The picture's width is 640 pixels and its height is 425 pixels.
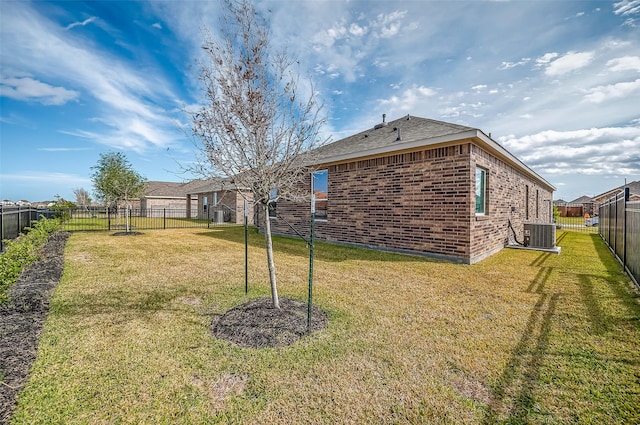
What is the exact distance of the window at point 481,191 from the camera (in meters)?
7.91

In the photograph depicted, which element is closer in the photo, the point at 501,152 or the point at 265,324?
the point at 265,324

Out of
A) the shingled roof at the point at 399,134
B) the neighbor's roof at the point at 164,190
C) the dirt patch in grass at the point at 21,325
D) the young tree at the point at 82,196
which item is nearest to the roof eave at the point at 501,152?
the shingled roof at the point at 399,134

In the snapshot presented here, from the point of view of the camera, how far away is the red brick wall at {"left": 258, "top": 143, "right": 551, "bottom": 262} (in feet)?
23.2

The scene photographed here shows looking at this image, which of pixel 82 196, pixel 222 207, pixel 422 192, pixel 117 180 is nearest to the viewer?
pixel 422 192

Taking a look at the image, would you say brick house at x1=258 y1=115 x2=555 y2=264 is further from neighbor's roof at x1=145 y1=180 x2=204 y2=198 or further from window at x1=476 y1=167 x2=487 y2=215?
neighbor's roof at x1=145 y1=180 x2=204 y2=198

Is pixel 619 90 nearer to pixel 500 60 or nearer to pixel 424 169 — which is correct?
pixel 500 60

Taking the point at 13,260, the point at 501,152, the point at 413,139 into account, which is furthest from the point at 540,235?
the point at 13,260

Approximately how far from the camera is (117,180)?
14.1 m

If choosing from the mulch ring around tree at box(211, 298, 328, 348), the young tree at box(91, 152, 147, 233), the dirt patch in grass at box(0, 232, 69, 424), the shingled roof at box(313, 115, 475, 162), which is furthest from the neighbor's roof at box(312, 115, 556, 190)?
the young tree at box(91, 152, 147, 233)

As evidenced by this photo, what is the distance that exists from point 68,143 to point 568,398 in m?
20.7

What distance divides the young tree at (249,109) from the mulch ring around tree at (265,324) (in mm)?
260

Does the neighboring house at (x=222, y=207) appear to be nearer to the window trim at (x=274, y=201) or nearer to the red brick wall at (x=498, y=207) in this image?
the window trim at (x=274, y=201)

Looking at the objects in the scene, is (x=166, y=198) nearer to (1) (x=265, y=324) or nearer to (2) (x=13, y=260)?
(2) (x=13, y=260)

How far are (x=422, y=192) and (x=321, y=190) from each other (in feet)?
13.5
